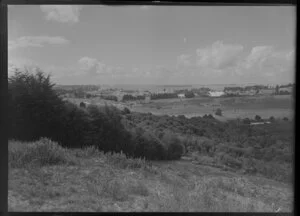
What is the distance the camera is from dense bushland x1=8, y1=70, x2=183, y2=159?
2803 mm

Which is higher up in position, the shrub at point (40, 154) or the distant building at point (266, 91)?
the distant building at point (266, 91)

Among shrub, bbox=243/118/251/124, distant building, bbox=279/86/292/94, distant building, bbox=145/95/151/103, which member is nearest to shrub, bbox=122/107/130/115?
distant building, bbox=145/95/151/103

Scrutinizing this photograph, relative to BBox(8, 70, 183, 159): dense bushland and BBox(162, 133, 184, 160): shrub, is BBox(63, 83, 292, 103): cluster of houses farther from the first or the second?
BBox(162, 133, 184, 160): shrub

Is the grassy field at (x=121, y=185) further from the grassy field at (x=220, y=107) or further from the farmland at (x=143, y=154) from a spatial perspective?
the grassy field at (x=220, y=107)

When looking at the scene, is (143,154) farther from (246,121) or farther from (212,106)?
(246,121)

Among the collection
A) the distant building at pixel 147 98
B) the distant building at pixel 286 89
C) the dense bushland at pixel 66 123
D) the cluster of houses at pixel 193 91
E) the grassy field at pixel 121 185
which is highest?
the distant building at pixel 286 89

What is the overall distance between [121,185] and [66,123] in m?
0.76

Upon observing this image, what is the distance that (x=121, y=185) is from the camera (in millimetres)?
2803

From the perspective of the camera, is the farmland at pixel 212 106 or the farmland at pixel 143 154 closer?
the farmland at pixel 143 154

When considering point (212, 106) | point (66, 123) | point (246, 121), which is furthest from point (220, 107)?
point (66, 123)

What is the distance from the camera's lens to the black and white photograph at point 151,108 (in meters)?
2.77

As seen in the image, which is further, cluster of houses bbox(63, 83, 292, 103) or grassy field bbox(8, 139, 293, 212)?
cluster of houses bbox(63, 83, 292, 103)

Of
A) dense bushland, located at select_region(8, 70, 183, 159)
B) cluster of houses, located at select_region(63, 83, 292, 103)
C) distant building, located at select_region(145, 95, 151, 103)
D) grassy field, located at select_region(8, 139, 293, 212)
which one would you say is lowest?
grassy field, located at select_region(8, 139, 293, 212)

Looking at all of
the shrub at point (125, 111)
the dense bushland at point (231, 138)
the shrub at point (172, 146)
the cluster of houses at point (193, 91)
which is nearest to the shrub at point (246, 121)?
the dense bushland at point (231, 138)
